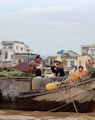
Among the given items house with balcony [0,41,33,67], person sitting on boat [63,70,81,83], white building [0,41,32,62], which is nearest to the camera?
person sitting on boat [63,70,81,83]

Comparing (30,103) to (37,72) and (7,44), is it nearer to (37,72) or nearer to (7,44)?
(37,72)

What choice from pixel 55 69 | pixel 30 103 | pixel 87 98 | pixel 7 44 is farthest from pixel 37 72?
pixel 7 44

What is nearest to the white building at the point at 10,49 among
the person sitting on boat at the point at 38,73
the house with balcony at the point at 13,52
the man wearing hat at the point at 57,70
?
the house with balcony at the point at 13,52

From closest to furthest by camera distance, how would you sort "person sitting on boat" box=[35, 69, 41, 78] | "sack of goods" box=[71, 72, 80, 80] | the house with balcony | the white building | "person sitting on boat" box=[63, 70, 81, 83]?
"person sitting on boat" box=[63, 70, 81, 83]
"sack of goods" box=[71, 72, 80, 80]
"person sitting on boat" box=[35, 69, 41, 78]
the house with balcony
the white building

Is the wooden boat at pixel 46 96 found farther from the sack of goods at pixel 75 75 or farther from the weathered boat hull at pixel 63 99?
the sack of goods at pixel 75 75

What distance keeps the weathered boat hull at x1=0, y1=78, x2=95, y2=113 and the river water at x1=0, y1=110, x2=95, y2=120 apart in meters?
0.23

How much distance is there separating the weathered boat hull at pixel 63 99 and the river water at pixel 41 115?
231 millimetres

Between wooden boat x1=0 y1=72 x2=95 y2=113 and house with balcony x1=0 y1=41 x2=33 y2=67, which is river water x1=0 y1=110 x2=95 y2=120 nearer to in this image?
wooden boat x1=0 y1=72 x2=95 y2=113

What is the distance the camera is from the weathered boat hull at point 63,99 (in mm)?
9156

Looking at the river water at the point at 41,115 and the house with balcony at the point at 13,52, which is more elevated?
the river water at the point at 41,115

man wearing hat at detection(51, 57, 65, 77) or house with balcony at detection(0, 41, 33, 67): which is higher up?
man wearing hat at detection(51, 57, 65, 77)

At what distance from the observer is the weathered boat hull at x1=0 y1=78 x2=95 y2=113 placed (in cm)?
916

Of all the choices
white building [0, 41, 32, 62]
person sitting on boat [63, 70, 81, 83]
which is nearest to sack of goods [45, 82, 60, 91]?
person sitting on boat [63, 70, 81, 83]

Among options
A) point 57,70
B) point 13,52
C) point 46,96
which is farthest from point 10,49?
point 46,96
